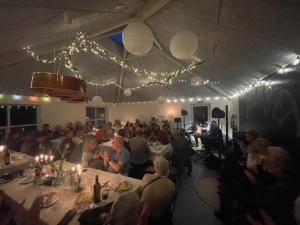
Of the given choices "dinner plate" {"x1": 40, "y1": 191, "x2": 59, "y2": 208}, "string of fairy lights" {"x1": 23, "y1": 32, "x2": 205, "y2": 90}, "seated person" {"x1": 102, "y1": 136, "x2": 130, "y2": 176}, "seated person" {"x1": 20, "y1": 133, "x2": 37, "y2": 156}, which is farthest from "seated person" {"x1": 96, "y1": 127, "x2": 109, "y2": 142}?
"dinner plate" {"x1": 40, "y1": 191, "x2": 59, "y2": 208}

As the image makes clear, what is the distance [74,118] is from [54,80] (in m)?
7.81

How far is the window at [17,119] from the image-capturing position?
247 inches

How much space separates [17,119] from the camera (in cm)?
667

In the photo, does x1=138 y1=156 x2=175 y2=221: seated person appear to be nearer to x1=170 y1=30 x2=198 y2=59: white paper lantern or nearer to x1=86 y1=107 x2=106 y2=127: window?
x1=170 y1=30 x2=198 y2=59: white paper lantern

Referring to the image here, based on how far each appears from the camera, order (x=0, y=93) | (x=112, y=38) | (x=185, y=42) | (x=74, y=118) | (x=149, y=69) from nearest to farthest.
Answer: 1. (x=185, y=42)
2. (x=0, y=93)
3. (x=112, y=38)
4. (x=149, y=69)
5. (x=74, y=118)

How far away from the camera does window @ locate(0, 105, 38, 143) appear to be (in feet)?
20.5

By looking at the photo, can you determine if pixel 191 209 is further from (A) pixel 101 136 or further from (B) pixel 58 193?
(A) pixel 101 136

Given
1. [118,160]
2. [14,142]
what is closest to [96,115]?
[14,142]

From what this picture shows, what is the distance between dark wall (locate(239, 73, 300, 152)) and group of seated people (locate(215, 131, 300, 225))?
247 millimetres

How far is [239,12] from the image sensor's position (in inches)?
77.9

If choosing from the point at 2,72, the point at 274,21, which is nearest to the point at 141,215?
the point at 274,21

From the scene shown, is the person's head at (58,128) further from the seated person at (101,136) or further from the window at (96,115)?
the seated person at (101,136)

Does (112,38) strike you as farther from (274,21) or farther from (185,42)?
(274,21)

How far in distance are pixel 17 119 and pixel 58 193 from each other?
5.99 m
